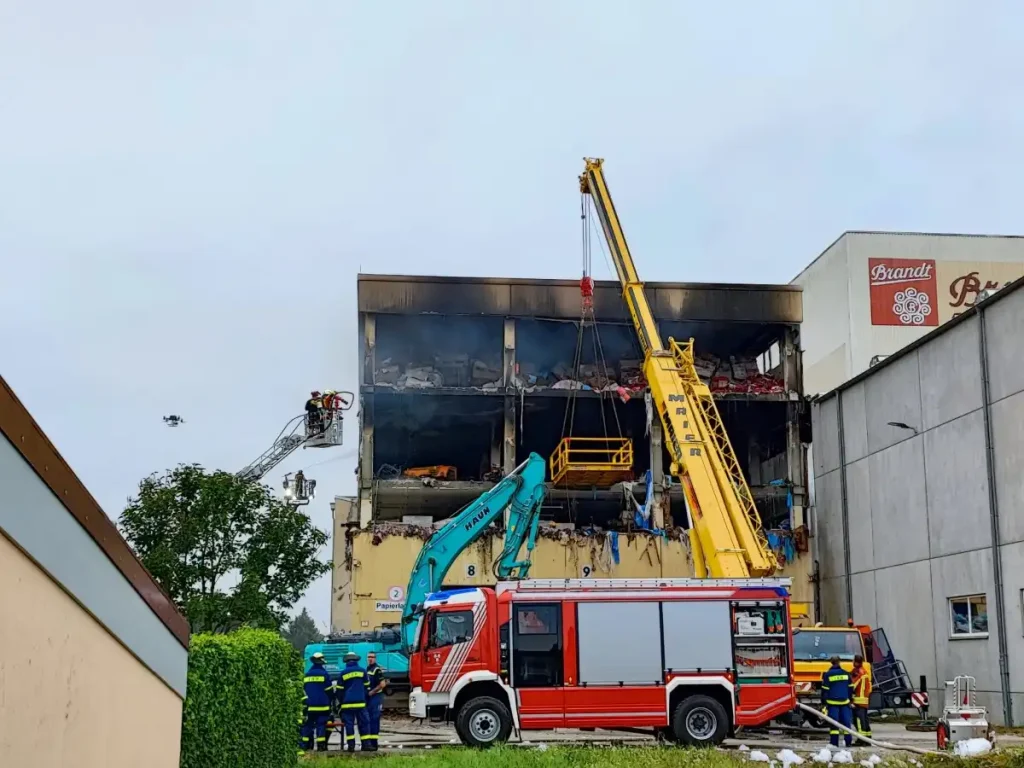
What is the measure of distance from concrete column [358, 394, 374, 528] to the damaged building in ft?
0.18

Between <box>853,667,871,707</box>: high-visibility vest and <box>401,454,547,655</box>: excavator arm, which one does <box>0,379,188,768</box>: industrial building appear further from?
<box>401,454,547,655</box>: excavator arm

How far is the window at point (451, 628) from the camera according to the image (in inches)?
674

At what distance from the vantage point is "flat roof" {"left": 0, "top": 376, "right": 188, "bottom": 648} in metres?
4.12

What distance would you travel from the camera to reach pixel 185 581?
73.4 ft

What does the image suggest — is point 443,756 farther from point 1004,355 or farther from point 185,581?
point 1004,355

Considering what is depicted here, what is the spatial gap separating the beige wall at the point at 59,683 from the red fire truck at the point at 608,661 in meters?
10.8

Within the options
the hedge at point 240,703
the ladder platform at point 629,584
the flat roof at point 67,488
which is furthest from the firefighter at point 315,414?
the flat roof at point 67,488

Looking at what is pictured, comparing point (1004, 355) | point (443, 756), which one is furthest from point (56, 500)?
point (1004, 355)

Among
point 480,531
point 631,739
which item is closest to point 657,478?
point 480,531

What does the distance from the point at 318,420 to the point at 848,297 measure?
74.4 feet

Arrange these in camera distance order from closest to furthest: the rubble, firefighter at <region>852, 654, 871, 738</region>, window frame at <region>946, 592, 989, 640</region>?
firefighter at <region>852, 654, 871, 738</region>
window frame at <region>946, 592, 989, 640</region>
the rubble

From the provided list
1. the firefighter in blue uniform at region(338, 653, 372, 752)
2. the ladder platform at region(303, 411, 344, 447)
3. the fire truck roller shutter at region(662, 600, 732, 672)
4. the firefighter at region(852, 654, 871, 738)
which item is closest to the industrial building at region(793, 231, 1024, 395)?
the ladder platform at region(303, 411, 344, 447)

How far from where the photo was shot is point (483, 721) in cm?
1673

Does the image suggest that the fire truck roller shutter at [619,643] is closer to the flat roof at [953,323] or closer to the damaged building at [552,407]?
the flat roof at [953,323]
